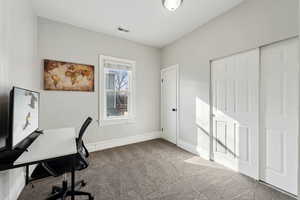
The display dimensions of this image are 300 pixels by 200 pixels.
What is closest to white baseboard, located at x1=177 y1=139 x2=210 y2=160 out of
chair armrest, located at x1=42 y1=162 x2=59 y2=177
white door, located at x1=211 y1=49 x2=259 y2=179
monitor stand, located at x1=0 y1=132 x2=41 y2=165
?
white door, located at x1=211 y1=49 x2=259 y2=179

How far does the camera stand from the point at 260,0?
1972 millimetres

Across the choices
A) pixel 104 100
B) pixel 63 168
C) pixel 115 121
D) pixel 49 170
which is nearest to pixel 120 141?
pixel 115 121

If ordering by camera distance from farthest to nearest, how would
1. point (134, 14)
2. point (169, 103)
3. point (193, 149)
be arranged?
point (169, 103) < point (193, 149) < point (134, 14)

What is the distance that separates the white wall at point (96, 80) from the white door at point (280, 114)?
2.65 metres

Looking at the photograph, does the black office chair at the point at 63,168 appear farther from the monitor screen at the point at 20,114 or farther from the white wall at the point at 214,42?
the white wall at the point at 214,42

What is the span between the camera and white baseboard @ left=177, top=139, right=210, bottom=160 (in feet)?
9.27

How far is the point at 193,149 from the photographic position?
3086mm

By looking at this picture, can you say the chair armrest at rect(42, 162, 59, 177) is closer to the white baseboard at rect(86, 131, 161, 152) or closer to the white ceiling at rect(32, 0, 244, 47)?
the white baseboard at rect(86, 131, 161, 152)

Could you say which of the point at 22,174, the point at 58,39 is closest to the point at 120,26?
the point at 58,39

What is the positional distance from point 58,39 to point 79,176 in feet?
8.70

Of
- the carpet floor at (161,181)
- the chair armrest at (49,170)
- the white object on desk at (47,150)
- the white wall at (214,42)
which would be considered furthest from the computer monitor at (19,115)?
the white wall at (214,42)

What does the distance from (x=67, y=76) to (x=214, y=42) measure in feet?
10.0

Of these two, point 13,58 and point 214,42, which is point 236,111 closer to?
point 214,42

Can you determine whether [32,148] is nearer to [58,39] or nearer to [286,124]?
[58,39]
